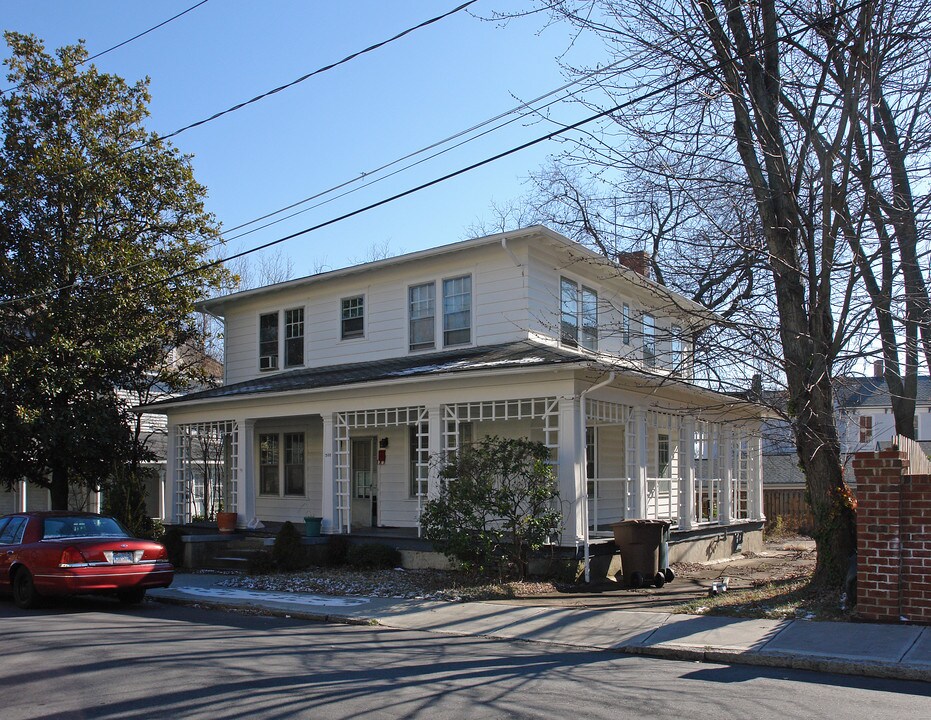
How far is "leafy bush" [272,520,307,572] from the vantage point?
16.3 m

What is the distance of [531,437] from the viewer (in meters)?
17.7

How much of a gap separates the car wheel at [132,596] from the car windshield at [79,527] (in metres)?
0.86

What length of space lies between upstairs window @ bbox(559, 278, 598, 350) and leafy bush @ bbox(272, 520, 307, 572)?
671 centimetres

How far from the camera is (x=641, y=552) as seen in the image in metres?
14.2

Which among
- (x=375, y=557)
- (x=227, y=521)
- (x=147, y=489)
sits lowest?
(x=375, y=557)

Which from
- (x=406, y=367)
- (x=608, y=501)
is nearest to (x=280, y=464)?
(x=406, y=367)

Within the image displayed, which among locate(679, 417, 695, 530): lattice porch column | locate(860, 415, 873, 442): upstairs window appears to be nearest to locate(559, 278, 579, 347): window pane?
locate(679, 417, 695, 530): lattice porch column

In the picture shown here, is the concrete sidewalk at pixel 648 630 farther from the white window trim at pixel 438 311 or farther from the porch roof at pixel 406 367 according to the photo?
the white window trim at pixel 438 311

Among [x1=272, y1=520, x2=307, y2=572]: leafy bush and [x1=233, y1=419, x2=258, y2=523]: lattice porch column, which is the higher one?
[x1=233, y1=419, x2=258, y2=523]: lattice porch column

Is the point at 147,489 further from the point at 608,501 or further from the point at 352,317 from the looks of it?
the point at 608,501

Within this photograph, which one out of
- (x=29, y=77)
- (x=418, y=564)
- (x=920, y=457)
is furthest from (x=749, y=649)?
(x=29, y=77)

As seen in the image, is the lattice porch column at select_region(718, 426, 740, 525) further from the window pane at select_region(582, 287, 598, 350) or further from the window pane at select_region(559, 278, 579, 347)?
the window pane at select_region(559, 278, 579, 347)

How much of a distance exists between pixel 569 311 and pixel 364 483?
21.2ft

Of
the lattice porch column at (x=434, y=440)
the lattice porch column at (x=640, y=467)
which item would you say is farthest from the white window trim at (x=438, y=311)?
the lattice porch column at (x=640, y=467)
